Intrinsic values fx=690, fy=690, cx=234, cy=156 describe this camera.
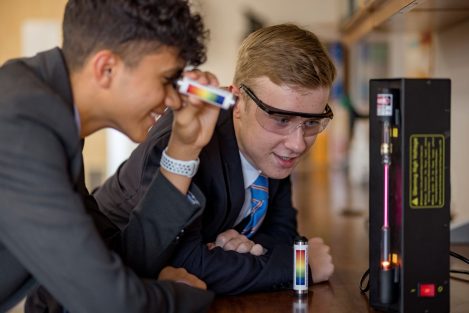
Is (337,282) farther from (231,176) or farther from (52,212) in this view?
(52,212)

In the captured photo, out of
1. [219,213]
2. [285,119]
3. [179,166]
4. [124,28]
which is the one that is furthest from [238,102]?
[124,28]

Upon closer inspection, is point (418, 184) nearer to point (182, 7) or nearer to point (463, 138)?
point (182, 7)

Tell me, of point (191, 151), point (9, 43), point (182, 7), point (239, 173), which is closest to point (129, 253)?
point (191, 151)

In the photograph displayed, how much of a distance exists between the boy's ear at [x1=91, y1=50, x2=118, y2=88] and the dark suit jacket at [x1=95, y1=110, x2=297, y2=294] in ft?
0.91

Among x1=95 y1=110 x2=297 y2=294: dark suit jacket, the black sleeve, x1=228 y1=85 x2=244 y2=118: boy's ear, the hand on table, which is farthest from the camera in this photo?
x1=228 y1=85 x2=244 y2=118: boy's ear

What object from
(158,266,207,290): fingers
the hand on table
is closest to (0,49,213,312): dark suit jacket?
(158,266,207,290): fingers

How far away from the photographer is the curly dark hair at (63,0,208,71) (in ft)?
3.43

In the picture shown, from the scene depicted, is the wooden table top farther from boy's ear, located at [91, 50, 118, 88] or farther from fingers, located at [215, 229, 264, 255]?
boy's ear, located at [91, 50, 118, 88]

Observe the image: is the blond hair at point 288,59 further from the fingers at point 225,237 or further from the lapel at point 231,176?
the fingers at point 225,237

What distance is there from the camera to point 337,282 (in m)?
1.37

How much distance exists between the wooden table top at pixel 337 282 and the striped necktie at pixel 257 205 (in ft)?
0.66

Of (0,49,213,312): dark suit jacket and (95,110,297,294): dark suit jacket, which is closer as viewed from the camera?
(0,49,213,312): dark suit jacket

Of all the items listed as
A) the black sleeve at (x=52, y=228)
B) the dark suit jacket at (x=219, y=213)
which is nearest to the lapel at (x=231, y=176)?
the dark suit jacket at (x=219, y=213)

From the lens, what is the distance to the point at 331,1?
242 inches
